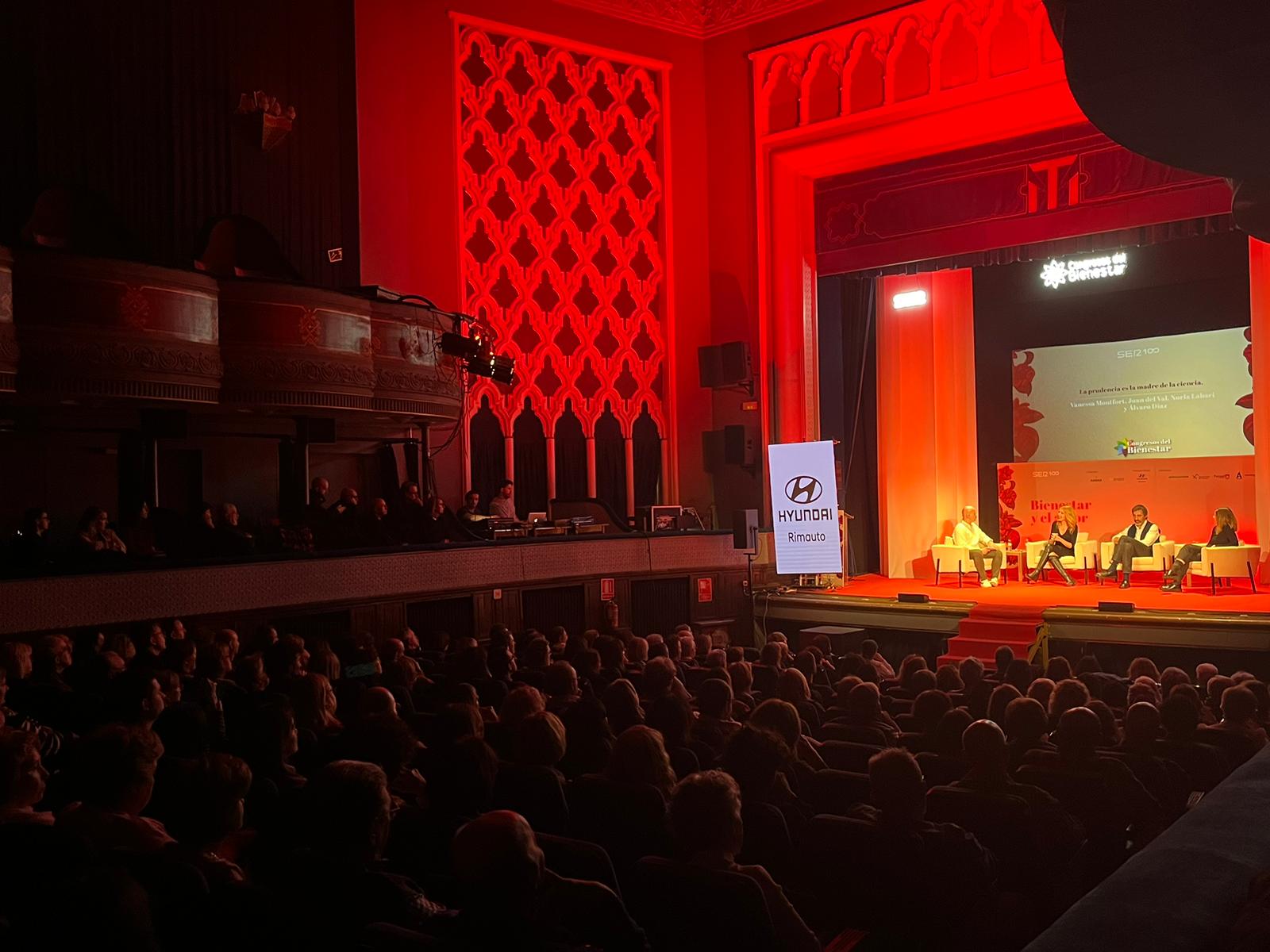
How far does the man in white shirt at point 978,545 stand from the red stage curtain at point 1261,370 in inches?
99.9

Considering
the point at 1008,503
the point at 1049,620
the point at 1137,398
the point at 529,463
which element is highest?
the point at 1137,398

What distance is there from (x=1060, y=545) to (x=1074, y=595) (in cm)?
144

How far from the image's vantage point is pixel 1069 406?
12.8 metres

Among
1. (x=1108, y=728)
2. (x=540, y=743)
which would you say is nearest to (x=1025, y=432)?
(x=1108, y=728)

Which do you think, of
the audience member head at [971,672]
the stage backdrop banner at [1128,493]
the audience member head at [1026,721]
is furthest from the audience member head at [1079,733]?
the stage backdrop banner at [1128,493]

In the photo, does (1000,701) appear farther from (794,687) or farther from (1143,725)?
(794,687)

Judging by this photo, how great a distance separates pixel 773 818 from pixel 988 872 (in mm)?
539

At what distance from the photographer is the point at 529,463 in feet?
39.9

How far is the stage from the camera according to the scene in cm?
823

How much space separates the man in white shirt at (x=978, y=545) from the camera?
39.7 ft

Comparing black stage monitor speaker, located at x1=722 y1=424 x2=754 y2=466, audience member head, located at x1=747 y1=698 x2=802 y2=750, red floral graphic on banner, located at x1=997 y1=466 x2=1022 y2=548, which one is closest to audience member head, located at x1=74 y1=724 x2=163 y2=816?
audience member head, located at x1=747 y1=698 x2=802 y2=750

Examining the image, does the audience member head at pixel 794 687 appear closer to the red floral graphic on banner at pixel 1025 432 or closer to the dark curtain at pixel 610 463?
the dark curtain at pixel 610 463

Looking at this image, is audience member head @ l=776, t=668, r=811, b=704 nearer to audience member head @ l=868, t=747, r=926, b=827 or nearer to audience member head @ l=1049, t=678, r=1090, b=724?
audience member head @ l=1049, t=678, r=1090, b=724

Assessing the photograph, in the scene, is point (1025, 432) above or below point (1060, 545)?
above
